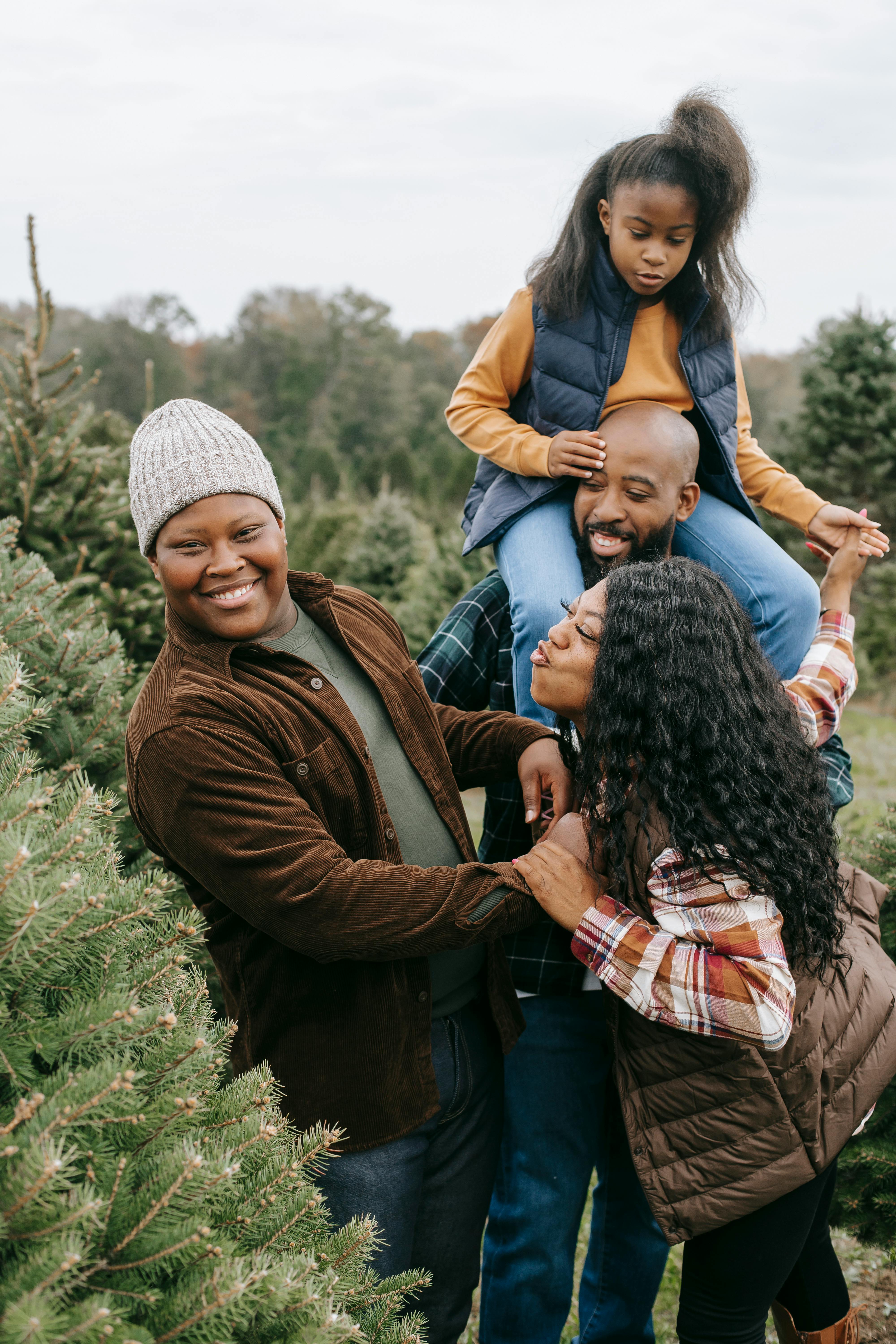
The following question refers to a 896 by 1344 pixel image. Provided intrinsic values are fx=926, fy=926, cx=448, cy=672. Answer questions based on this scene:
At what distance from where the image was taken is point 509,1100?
7.92 ft

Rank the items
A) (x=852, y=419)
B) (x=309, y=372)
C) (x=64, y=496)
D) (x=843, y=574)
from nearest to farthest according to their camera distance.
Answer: (x=843, y=574)
(x=64, y=496)
(x=852, y=419)
(x=309, y=372)

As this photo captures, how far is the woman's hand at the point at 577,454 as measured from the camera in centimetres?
245

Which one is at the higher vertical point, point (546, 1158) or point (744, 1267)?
point (744, 1267)

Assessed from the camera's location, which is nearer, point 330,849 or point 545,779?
point 330,849

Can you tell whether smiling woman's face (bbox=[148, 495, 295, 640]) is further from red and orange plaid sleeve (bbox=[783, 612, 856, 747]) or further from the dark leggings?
the dark leggings

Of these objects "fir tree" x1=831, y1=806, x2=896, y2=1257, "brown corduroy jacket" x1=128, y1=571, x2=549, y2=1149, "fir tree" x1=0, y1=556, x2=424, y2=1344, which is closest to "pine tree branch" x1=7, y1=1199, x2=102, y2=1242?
"fir tree" x1=0, y1=556, x2=424, y2=1344

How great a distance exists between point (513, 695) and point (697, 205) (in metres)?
1.45

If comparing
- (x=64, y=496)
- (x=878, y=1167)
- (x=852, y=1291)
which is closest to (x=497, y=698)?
(x=878, y=1167)

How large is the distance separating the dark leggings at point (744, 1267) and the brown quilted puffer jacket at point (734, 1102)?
79 mm

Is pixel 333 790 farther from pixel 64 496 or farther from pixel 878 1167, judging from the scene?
pixel 64 496

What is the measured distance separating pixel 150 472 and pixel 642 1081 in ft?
5.29

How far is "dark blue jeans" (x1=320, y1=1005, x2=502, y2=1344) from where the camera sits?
191 centimetres

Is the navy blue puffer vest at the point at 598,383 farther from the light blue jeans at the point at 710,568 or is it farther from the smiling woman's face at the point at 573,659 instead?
the smiling woman's face at the point at 573,659

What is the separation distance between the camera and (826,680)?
2312 millimetres
